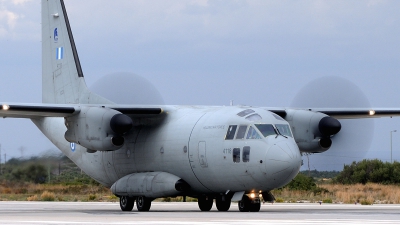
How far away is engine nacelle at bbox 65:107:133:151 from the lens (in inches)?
974

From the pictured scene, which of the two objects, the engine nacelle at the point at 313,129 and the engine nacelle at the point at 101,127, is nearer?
the engine nacelle at the point at 101,127

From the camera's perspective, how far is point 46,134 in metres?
30.8

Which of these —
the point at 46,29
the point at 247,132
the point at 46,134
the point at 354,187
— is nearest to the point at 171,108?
the point at 247,132

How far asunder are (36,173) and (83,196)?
9437mm

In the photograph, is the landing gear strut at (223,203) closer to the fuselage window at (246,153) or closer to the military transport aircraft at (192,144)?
the military transport aircraft at (192,144)

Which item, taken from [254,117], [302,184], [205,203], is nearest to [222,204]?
[205,203]

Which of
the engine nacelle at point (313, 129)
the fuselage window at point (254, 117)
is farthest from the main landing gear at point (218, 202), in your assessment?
the engine nacelle at point (313, 129)

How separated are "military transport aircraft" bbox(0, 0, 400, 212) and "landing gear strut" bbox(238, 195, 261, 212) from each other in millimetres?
30

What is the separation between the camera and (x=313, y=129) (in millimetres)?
26156

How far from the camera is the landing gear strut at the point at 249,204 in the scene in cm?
2412

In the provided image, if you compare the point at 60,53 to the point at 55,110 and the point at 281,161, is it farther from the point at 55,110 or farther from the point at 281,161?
the point at 281,161

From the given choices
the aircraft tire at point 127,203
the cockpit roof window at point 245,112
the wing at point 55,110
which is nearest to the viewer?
the cockpit roof window at point 245,112

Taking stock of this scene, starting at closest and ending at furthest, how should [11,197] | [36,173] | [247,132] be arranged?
[247,132]
[36,173]
[11,197]

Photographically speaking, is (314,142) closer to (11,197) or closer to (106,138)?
(106,138)
